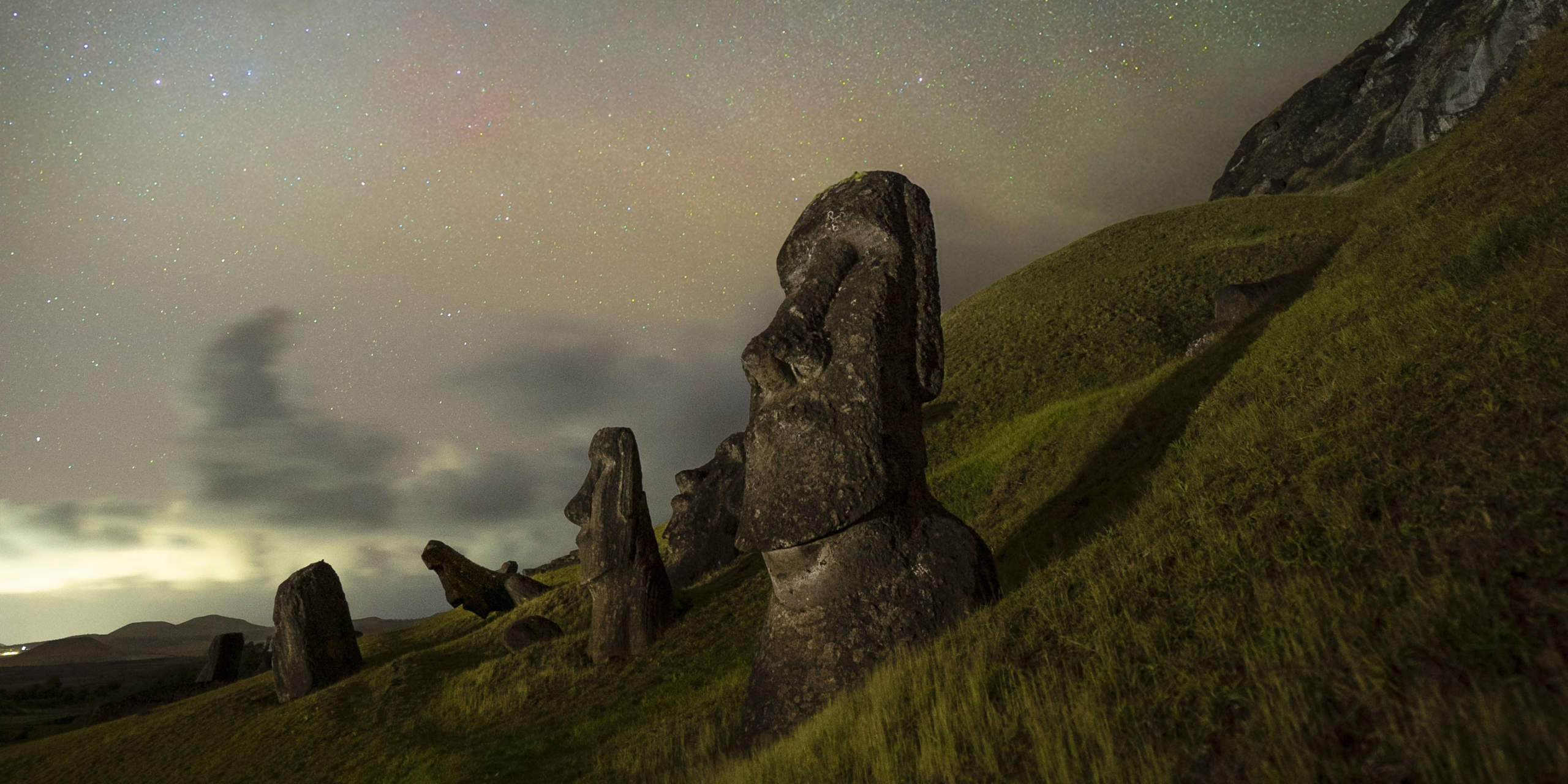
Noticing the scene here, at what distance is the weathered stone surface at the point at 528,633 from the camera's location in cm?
1645

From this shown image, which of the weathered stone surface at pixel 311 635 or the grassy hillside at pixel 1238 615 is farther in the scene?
the weathered stone surface at pixel 311 635

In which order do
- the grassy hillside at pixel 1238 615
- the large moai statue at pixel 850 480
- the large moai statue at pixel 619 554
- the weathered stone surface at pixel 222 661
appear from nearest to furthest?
the grassy hillside at pixel 1238 615
the large moai statue at pixel 850 480
the large moai statue at pixel 619 554
the weathered stone surface at pixel 222 661

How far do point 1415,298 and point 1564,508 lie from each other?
6.32 m

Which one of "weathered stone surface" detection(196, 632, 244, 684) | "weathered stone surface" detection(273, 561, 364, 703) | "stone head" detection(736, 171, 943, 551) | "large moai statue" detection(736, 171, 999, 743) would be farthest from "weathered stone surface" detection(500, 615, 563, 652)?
"weathered stone surface" detection(196, 632, 244, 684)

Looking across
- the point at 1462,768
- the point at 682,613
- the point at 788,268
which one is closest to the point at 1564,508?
the point at 1462,768

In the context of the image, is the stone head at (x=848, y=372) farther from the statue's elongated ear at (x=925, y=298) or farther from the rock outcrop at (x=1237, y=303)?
the rock outcrop at (x=1237, y=303)

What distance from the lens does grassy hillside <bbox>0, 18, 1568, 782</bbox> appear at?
9.52 feet

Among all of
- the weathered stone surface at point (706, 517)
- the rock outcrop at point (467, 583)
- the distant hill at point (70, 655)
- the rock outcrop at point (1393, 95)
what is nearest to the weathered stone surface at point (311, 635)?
the rock outcrop at point (467, 583)

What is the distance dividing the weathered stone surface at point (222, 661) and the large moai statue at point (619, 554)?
57.8ft

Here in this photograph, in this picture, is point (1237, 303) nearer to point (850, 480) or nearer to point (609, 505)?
point (609, 505)

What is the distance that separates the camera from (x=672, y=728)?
887 centimetres

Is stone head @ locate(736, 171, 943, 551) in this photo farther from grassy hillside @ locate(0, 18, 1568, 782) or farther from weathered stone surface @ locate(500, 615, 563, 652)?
weathered stone surface @ locate(500, 615, 563, 652)

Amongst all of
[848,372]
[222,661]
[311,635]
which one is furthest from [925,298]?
[222,661]

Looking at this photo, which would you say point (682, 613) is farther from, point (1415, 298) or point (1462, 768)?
point (1462, 768)
